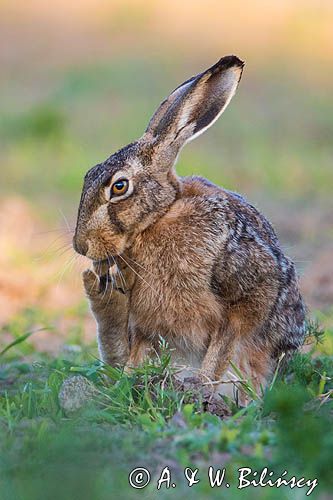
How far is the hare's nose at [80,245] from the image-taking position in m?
4.80

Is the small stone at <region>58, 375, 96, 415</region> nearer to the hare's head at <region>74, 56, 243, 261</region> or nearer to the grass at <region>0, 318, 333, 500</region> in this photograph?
the grass at <region>0, 318, 333, 500</region>

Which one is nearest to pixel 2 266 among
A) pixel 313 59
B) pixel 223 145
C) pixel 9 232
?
pixel 9 232

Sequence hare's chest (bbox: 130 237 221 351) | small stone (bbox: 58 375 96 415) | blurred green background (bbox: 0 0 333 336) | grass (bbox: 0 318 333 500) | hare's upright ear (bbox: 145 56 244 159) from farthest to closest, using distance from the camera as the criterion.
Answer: blurred green background (bbox: 0 0 333 336)
hare's upright ear (bbox: 145 56 244 159)
hare's chest (bbox: 130 237 221 351)
small stone (bbox: 58 375 96 415)
grass (bbox: 0 318 333 500)

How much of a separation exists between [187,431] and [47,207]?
658cm

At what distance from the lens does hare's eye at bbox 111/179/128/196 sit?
485 centimetres

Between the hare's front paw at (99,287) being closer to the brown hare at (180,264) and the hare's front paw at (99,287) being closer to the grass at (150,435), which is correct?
the brown hare at (180,264)

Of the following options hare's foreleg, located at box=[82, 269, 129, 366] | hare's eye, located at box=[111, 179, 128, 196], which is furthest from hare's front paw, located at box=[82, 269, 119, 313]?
hare's eye, located at box=[111, 179, 128, 196]

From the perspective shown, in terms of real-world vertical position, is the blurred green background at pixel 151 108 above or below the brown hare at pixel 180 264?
above

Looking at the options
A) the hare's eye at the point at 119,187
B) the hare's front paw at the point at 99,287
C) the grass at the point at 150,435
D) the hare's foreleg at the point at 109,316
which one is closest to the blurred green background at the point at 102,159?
the grass at the point at 150,435

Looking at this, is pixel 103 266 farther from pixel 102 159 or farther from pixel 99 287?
pixel 102 159

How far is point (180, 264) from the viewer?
4805 millimetres

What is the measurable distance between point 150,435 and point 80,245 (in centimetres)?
116

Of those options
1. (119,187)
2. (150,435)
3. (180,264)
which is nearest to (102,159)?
(119,187)

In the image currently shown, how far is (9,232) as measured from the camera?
30.3 ft
